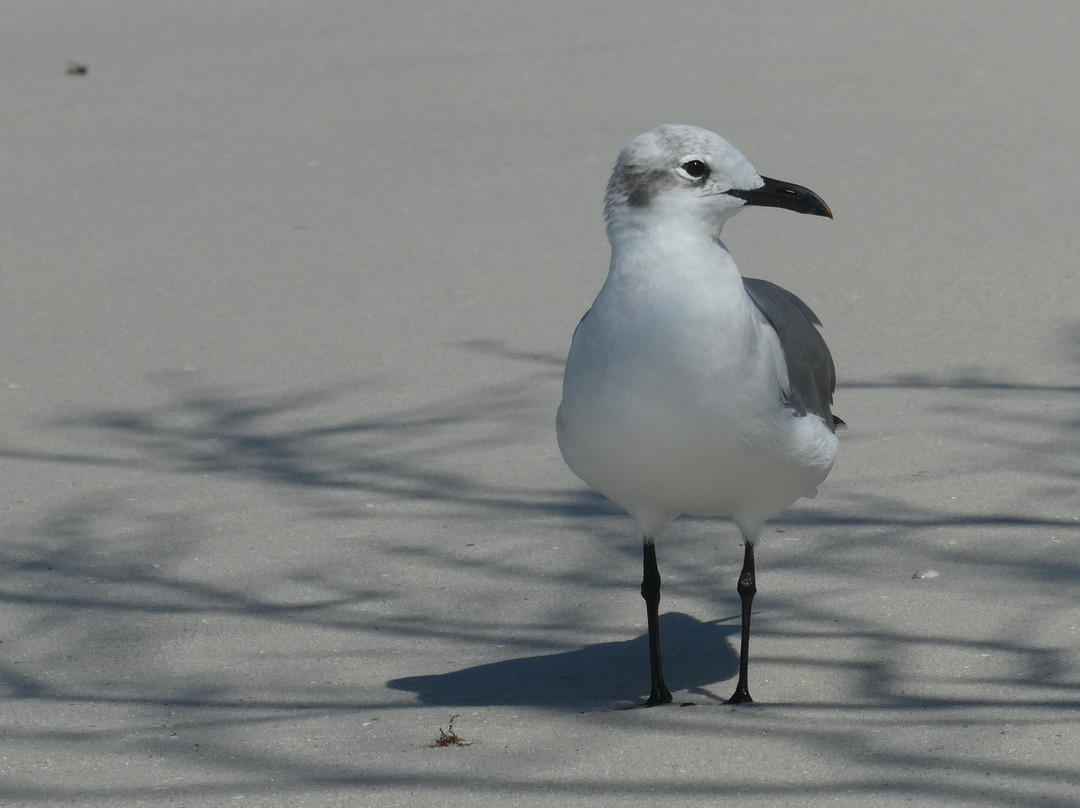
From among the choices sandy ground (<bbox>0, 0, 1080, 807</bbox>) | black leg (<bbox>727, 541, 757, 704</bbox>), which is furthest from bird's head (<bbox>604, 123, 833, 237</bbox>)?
sandy ground (<bbox>0, 0, 1080, 807</bbox>)

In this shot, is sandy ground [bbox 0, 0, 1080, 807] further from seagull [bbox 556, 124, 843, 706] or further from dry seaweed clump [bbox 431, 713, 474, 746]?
seagull [bbox 556, 124, 843, 706]

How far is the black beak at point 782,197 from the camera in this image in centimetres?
364

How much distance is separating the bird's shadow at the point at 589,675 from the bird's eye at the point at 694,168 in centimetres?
134

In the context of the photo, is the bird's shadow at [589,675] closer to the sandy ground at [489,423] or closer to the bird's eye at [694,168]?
the sandy ground at [489,423]

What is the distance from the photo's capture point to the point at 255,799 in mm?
3330

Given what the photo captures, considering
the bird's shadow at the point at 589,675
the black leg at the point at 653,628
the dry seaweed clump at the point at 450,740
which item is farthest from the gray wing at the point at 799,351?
the dry seaweed clump at the point at 450,740

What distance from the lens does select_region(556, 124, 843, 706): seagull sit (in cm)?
351

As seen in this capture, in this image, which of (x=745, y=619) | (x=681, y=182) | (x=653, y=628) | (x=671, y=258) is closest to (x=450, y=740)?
(x=653, y=628)

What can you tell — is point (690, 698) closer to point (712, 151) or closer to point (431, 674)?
point (431, 674)

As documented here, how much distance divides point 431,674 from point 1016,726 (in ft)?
4.99

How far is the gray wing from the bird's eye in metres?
0.42

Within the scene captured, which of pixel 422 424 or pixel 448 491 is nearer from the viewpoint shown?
pixel 448 491

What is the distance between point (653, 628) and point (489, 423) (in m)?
2.03

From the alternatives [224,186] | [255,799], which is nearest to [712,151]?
[255,799]
